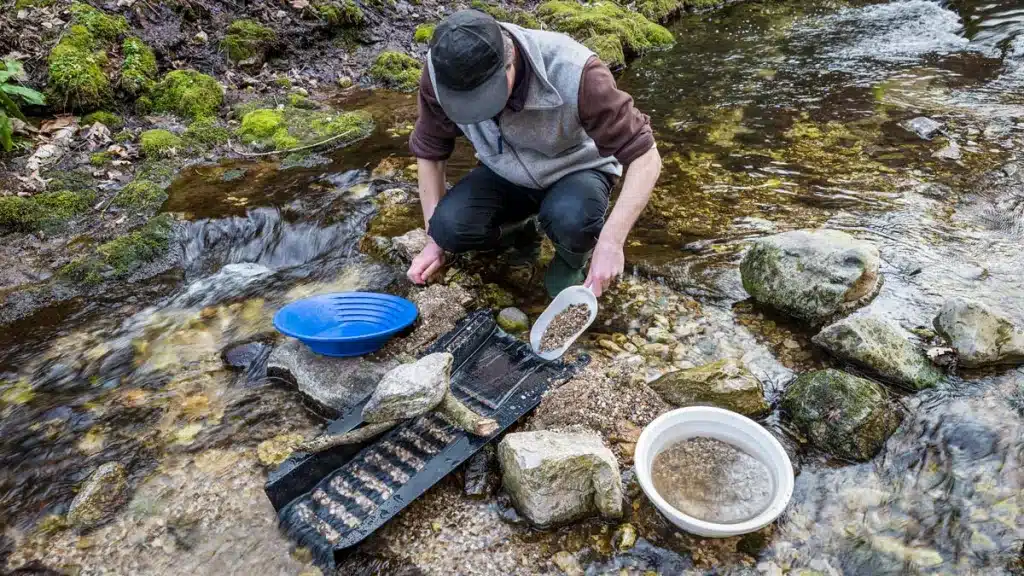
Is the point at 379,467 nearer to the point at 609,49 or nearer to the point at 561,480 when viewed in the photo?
the point at 561,480

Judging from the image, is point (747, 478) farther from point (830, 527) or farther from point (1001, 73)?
point (1001, 73)

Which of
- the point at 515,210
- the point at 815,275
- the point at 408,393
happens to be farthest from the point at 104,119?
the point at 815,275

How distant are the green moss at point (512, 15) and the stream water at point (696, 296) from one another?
229cm

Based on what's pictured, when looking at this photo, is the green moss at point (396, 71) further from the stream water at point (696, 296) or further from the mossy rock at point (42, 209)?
the mossy rock at point (42, 209)

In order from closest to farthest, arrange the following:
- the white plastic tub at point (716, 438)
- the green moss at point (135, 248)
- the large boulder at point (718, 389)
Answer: the white plastic tub at point (716, 438), the large boulder at point (718, 389), the green moss at point (135, 248)

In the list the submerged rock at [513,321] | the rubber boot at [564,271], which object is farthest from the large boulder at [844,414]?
the submerged rock at [513,321]

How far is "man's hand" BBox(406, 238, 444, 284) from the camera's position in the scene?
319 centimetres

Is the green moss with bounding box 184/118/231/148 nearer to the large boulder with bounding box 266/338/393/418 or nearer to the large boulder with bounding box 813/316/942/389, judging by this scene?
the large boulder with bounding box 266/338/393/418

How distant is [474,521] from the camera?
2188 millimetres

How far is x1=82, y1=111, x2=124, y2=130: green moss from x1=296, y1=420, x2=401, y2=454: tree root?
4.76 metres

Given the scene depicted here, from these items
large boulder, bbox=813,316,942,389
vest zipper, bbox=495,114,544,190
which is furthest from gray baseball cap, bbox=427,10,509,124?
large boulder, bbox=813,316,942,389

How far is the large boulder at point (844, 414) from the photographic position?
90.7 inches

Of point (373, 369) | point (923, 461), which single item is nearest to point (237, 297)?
point (373, 369)

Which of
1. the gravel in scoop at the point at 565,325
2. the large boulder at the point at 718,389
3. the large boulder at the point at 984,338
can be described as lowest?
the large boulder at the point at 984,338
